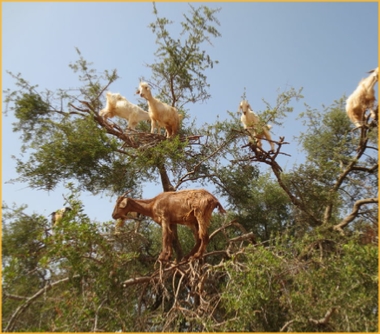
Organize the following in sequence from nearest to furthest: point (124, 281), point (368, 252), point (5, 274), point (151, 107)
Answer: point (5, 274) < point (368, 252) < point (124, 281) < point (151, 107)

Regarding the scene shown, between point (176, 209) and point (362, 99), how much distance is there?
164 inches

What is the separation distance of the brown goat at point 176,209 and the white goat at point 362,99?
327 cm

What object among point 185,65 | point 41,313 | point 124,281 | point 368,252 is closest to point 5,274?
point 41,313

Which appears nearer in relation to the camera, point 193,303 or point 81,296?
point 81,296

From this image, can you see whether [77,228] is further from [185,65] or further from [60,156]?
[185,65]

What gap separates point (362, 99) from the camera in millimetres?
6820

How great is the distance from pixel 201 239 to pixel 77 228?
8.01 feet

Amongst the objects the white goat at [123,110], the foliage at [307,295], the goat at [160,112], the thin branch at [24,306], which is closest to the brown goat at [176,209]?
the foliage at [307,295]

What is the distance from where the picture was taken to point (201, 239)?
678 cm

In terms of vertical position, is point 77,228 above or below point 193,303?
above

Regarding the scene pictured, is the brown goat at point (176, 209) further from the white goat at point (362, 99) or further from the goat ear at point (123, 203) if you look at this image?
the white goat at point (362, 99)

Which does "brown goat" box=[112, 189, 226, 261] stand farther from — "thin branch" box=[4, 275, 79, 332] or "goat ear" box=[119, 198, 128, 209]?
"thin branch" box=[4, 275, 79, 332]

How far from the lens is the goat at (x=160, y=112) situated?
9.12 meters

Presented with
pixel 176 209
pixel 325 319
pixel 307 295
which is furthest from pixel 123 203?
pixel 325 319
